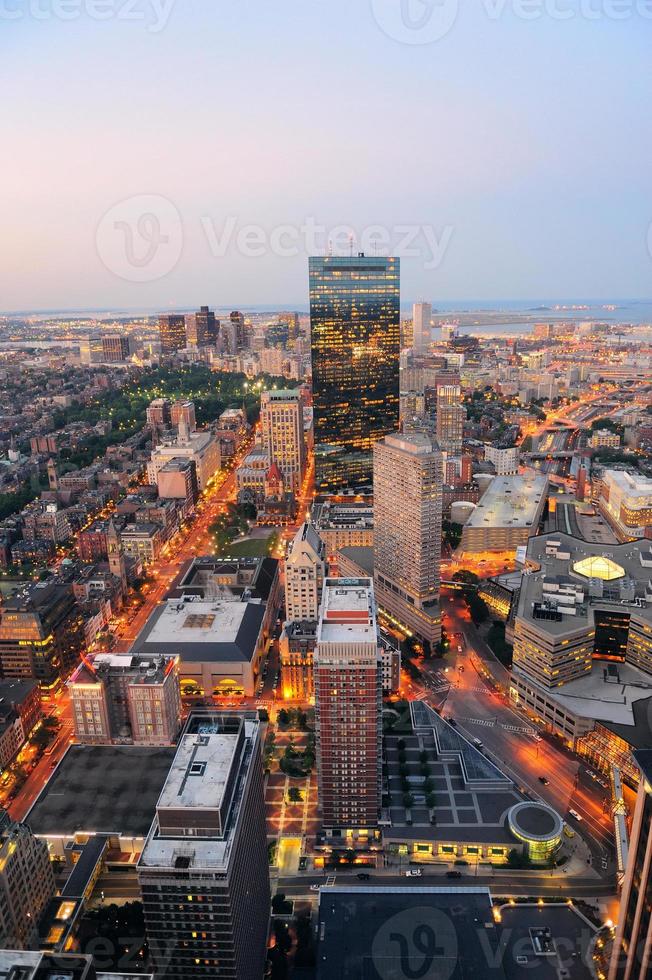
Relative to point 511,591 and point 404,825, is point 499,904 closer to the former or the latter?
point 404,825

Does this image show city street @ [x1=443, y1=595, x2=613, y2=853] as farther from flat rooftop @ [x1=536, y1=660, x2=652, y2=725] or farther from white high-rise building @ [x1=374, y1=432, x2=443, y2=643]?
white high-rise building @ [x1=374, y1=432, x2=443, y2=643]

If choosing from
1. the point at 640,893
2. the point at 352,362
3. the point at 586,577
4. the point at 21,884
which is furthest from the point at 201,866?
the point at 352,362

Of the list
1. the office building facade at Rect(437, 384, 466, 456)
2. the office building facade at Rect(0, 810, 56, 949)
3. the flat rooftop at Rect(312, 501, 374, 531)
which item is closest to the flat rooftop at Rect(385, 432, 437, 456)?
the flat rooftop at Rect(312, 501, 374, 531)

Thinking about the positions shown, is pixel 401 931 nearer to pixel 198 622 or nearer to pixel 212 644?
pixel 212 644

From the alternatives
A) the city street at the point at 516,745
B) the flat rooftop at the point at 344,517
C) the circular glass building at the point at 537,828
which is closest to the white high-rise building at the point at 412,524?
the city street at the point at 516,745

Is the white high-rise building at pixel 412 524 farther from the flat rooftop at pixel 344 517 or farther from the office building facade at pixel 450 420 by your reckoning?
the office building facade at pixel 450 420
